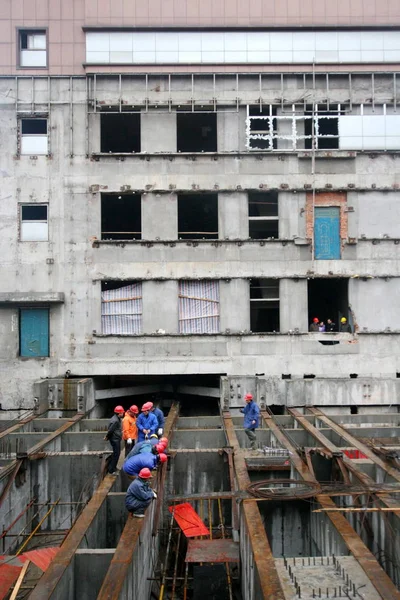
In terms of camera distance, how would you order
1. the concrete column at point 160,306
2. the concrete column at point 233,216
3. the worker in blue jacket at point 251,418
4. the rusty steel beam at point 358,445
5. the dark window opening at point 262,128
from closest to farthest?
the rusty steel beam at point 358,445
the worker in blue jacket at point 251,418
the concrete column at point 160,306
the concrete column at point 233,216
the dark window opening at point 262,128

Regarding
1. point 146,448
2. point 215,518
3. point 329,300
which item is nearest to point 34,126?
point 329,300

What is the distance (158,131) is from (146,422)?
51.0 feet

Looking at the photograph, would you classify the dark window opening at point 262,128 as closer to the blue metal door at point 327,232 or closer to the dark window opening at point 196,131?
the dark window opening at point 196,131

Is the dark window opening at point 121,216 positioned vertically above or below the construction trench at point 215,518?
above

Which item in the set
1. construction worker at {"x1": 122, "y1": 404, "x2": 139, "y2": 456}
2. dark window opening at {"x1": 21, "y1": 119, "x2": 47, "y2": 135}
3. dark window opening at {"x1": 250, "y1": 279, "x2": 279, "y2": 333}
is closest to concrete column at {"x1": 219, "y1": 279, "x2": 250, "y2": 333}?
dark window opening at {"x1": 250, "y1": 279, "x2": 279, "y2": 333}

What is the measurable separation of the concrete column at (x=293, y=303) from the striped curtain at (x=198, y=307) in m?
2.97

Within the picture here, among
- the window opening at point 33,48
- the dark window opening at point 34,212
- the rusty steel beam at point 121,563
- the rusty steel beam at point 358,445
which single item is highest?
the window opening at point 33,48

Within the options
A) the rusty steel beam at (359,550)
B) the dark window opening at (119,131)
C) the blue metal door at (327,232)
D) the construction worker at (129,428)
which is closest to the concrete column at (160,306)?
the blue metal door at (327,232)

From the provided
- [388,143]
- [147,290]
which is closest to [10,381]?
[147,290]

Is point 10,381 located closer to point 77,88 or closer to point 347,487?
point 77,88

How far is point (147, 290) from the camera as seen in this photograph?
25.5m

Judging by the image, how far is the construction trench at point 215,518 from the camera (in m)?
9.22

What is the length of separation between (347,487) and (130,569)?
5472mm

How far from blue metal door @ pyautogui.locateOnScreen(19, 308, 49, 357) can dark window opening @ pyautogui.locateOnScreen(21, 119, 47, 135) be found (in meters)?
8.27
